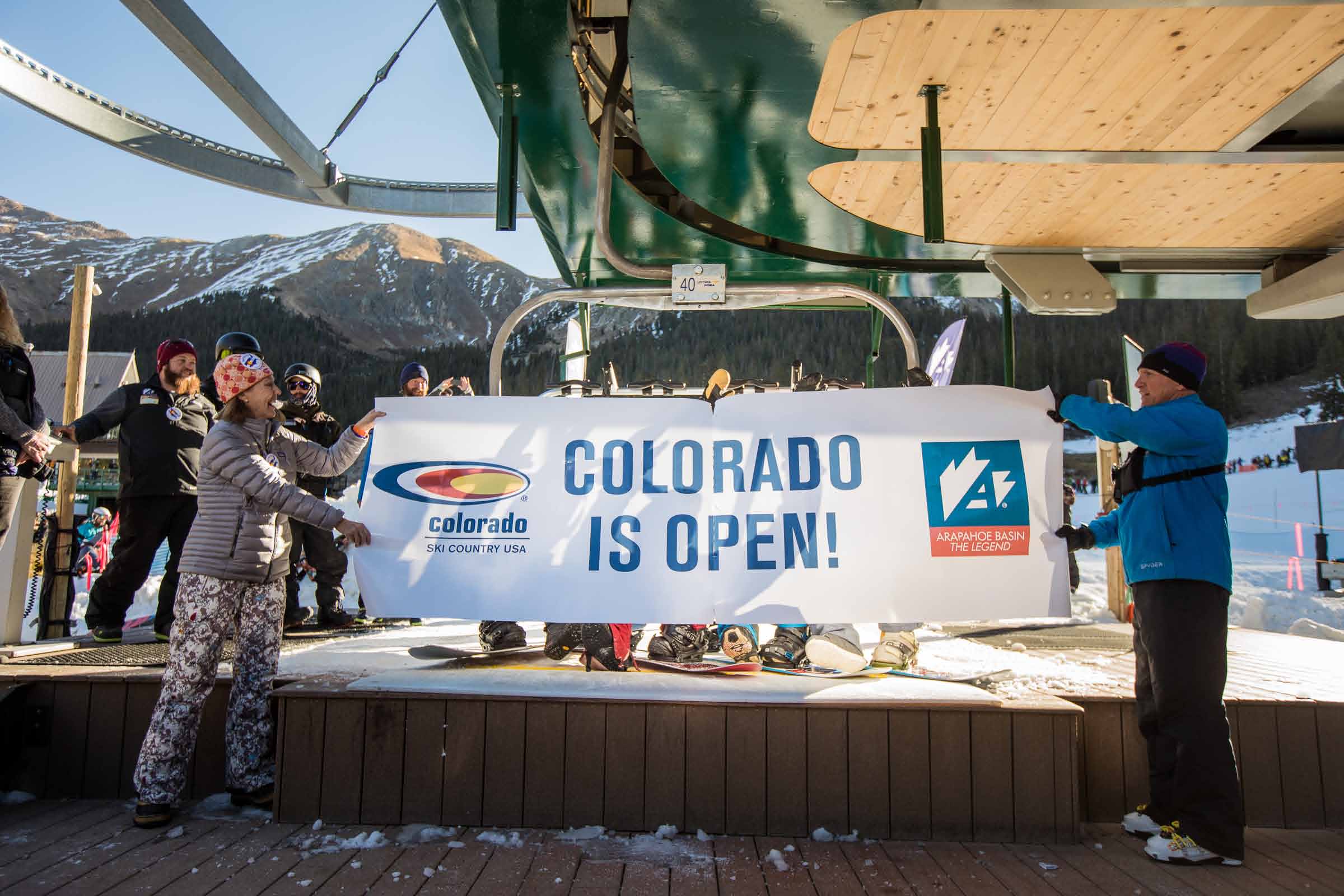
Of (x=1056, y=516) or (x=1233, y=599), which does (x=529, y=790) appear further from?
(x=1233, y=599)

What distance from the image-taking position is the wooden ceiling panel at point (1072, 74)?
2.42 m

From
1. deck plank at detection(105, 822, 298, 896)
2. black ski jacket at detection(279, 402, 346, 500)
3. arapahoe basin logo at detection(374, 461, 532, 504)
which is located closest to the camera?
deck plank at detection(105, 822, 298, 896)

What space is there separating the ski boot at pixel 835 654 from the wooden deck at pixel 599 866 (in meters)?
0.64

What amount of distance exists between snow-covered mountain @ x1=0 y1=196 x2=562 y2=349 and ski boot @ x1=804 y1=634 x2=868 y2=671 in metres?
69.1

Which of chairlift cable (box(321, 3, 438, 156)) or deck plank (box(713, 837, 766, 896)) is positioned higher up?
chairlift cable (box(321, 3, 438, 156))

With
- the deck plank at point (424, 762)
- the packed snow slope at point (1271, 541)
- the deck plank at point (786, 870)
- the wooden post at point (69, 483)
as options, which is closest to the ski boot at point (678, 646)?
the deck plank at point (786, 870)

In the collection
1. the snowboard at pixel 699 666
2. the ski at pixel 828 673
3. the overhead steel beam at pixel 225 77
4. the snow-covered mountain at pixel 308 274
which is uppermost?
the snow-covered mountain at pixel 308 274

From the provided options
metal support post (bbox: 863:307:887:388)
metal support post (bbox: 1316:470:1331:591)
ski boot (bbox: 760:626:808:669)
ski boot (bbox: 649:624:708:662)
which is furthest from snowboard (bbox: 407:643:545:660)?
metal support post (bbox: 1316:470:1331:591)

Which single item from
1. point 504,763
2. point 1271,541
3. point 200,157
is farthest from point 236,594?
point 1271,541

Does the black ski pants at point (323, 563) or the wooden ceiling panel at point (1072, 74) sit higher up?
the wooden ceiling panel at point (1072, 74)

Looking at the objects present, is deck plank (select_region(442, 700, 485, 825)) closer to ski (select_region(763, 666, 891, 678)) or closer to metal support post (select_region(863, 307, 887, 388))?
ski (select_region(763, 666, 891, 678))

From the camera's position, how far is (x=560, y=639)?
3.24 metres

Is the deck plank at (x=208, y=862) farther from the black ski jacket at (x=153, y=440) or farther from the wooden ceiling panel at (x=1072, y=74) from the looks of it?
the wooden ceiling panel at (x=1072, y=74)

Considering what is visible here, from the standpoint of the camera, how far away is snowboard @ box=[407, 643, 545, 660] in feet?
10.7
